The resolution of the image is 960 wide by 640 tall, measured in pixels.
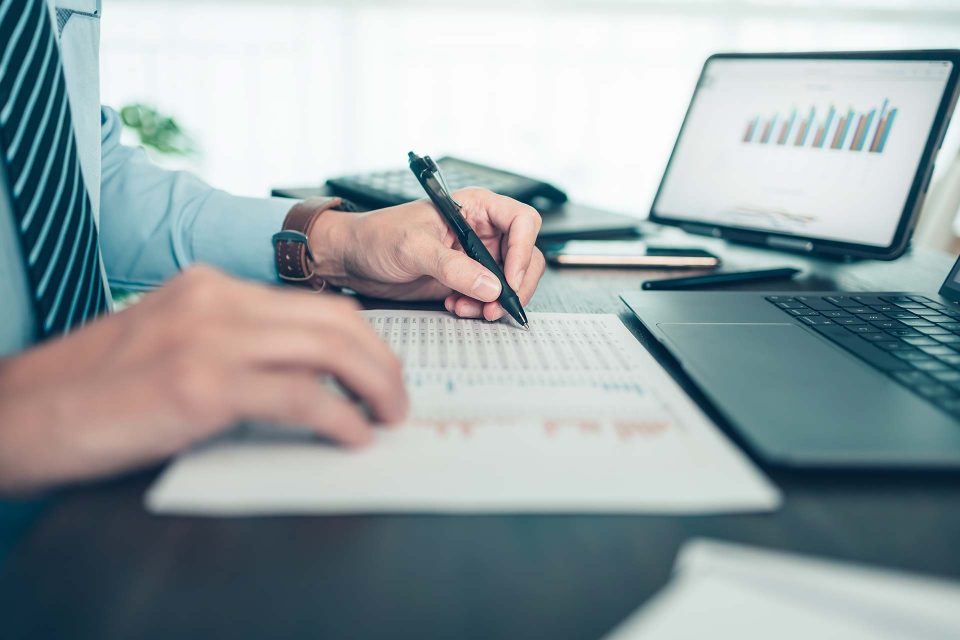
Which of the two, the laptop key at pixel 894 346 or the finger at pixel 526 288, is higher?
the laptop key at pixel 894 346

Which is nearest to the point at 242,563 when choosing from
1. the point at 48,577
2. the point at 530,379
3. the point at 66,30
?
the point at 48,577

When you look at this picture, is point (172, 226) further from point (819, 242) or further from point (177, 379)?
point (819, 242)

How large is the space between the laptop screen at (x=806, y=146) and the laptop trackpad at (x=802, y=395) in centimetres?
36

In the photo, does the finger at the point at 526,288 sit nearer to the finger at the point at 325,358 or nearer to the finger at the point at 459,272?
the finger at the point at 459,272

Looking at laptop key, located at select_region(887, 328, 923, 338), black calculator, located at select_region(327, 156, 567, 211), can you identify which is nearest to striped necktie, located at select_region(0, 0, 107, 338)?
black calculator, located at select_region(327, 156, 567, 211)

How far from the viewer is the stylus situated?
2.39 ft

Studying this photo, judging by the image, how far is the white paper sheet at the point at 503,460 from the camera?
0.31 metres

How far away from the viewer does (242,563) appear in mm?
276

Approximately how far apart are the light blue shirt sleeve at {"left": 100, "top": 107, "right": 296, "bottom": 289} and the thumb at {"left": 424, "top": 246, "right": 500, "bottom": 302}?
0.25m

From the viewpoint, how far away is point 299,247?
0.73 m

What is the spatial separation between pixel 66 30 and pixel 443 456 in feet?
2.08

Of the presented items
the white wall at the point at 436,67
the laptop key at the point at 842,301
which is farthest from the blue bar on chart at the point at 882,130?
the white wall at the point at 436,67

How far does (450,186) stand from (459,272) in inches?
16.4

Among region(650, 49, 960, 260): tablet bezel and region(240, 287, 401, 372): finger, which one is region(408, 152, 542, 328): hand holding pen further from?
region(650, 49, 960, 260): tablet bezel
